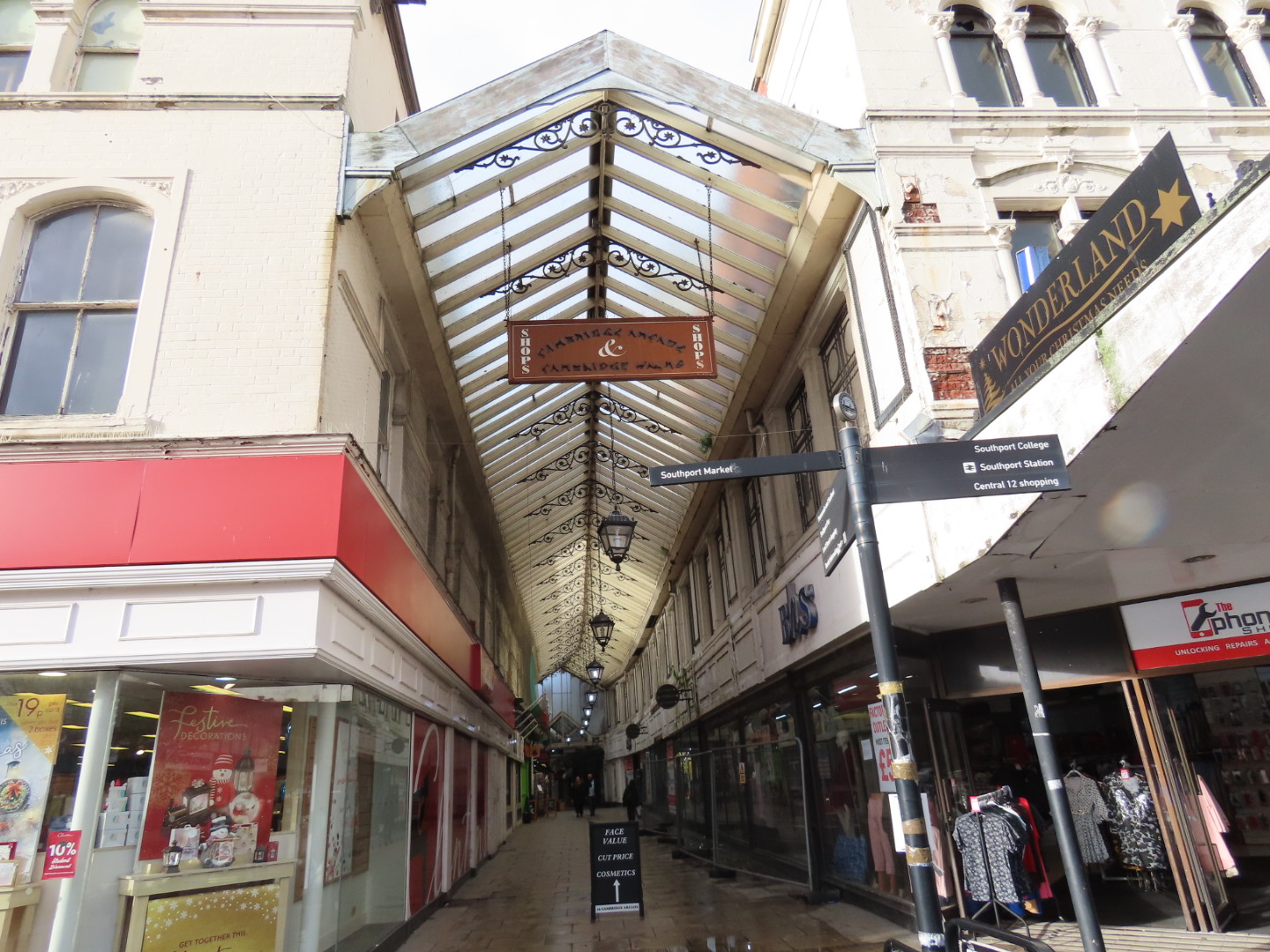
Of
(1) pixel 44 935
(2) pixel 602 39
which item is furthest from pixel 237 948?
(2) pixel 602 39

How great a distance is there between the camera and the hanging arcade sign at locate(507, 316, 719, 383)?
298 inches

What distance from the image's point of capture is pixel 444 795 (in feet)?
35.3

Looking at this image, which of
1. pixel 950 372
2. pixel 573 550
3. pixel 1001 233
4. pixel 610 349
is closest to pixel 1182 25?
pixel 1001 233

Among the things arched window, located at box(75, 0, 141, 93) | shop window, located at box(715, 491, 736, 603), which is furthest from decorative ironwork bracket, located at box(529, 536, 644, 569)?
arched window, located at box(75, 0, 141, 93)

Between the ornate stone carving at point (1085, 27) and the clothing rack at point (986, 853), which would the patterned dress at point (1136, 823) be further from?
the ornate stone carving at point (1085, 27)

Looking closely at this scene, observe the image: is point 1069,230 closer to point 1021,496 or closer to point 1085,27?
point 1085,27

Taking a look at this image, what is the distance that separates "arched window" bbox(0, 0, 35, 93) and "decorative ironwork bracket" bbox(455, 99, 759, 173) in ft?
12.8

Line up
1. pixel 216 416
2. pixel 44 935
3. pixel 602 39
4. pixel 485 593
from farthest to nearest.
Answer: pixel 485 593, pixel 602 39, pixel 216 416, pixel 44 935

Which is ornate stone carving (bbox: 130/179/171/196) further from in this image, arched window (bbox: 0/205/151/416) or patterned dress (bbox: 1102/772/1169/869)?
patterned dress (bbox: 1102/772/1169/869)

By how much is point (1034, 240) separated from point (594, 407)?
24.4ft

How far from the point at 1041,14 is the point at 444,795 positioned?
1150 cm

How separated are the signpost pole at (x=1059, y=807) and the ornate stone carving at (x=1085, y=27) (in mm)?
6592

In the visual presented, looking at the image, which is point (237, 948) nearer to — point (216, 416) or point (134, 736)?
point (134, 736)

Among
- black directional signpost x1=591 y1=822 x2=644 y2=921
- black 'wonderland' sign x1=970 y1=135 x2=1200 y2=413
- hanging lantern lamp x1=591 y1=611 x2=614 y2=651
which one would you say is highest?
hanging lantern lamp x1=591 y1=611 x2=614 y2=651
